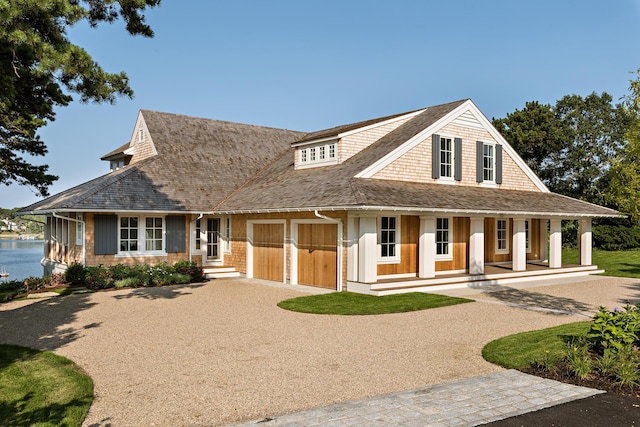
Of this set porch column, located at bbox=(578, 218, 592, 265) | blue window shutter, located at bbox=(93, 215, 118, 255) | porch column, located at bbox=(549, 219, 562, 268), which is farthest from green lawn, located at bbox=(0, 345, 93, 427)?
porch column, located at bbox=(578, 218, 592, 265)

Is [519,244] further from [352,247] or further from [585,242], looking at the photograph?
[352,247]

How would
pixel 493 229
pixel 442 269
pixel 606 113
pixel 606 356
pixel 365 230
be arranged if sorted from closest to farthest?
1. pixel 606 356
2. pixel 365 230
3. pixel 442 269
4. pixel 493 229
5. pixel 606 113

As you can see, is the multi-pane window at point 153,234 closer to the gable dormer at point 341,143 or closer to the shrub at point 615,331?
the gable dormer at point 341,143

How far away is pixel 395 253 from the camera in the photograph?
17.5 meters

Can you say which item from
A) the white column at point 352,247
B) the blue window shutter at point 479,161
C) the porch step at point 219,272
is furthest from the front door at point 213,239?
the blue window shutter at point 479,161

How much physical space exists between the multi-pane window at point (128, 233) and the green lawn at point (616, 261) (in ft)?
66.7

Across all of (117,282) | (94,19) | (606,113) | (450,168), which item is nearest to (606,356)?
(94,19)

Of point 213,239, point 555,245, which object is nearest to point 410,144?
point 555,245

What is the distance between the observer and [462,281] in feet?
58.1

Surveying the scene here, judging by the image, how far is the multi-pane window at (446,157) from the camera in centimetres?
1998

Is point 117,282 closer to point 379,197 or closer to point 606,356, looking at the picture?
Result: point 379,197

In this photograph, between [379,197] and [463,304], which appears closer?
[463,304]

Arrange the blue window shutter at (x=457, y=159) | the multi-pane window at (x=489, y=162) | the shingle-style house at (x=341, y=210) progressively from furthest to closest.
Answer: the multi-pane window at (x=489, y=162), the blue window shutter at (x=457, y=159), the shingle-style house at (x=341, y=210)

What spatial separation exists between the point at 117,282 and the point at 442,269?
1167 centimetres
